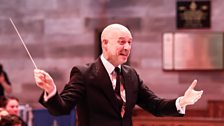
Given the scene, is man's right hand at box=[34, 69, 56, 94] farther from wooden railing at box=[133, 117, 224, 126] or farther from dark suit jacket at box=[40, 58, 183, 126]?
wooden railing at box=[133, 117, 224, 126]

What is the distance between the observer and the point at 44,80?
9.11ft

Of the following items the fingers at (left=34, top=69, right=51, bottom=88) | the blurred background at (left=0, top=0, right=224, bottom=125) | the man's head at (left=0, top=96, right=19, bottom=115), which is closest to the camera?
the fingers at (left=34, top=69, right=51, bottom=88)

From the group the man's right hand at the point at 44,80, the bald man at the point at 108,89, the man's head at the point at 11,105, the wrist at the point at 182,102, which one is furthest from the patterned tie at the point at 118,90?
the man's head at the point at 11,105

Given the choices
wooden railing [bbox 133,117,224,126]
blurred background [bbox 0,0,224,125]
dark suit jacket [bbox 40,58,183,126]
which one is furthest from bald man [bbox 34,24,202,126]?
blurred background [bbox 0,0,224,125]

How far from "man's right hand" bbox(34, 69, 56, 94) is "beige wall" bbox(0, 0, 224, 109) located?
22.6 feet

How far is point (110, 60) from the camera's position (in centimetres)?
325

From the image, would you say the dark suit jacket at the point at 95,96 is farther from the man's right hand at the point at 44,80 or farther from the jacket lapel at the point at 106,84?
the man's right hand at the point at 44,80

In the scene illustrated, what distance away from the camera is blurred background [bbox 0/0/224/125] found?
9.55 meters

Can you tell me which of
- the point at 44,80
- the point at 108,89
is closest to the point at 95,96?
the point at 108,89

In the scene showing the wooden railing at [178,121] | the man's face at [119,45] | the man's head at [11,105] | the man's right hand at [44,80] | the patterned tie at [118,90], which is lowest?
the wooden railing at [178,121]

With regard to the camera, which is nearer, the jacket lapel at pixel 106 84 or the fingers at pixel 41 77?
the fingers at pixel 41 77

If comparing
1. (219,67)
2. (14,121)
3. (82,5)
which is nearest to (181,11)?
(219,67)

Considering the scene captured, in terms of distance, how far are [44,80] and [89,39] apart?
704cm

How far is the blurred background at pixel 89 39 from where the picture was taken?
9547mm
